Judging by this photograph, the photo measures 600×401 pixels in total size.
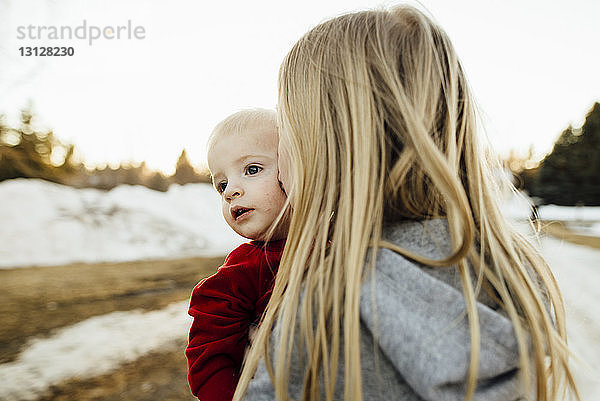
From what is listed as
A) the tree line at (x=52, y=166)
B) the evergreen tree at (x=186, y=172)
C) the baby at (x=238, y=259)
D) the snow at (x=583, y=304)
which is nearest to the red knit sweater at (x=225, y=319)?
the baby at (x=238, y=259)

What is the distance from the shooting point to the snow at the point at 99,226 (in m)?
7.62

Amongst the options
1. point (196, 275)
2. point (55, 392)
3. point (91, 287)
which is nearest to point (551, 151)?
point (196, 275)

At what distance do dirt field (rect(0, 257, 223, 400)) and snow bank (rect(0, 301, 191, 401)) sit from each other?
0.36ft

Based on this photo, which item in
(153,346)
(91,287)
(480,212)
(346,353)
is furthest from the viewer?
(91,287)

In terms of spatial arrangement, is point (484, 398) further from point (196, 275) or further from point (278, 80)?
point (196, 275)

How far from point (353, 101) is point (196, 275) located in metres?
5.29

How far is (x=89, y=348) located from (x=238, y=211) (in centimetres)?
260

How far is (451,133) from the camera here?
90cm

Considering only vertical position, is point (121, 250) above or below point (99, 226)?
above

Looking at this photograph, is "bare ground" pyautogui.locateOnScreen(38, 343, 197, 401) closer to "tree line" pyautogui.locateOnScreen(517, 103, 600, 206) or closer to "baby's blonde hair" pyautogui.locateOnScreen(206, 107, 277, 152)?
"baby's blonde hair" pyautogui.locateOnScreen(206, 107, 277, 152)

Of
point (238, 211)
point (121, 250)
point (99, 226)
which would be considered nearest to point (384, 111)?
point (238, 211)

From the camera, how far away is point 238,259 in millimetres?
1210

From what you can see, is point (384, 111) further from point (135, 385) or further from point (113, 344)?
point (113, 344)

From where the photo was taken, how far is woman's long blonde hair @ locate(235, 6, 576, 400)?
0.79 m
